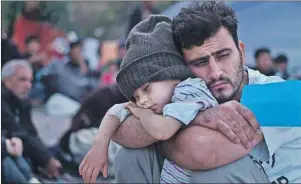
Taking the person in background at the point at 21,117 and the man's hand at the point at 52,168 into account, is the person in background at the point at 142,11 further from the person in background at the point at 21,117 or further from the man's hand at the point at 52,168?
the man's hand at the point at 52,168

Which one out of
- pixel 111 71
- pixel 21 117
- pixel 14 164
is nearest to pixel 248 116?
pixel 14 164

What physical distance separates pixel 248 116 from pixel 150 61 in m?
0.33

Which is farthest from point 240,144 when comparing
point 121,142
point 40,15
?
point 40,15

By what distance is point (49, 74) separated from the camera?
27.3 feet

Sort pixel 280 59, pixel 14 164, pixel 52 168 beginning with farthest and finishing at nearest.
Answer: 1. pixel 280 59
2. pixel 52 168
3. pixel 14 164

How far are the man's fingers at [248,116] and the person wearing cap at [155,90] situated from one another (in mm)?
79

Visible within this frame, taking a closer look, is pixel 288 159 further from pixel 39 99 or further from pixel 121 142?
pixel 39 99

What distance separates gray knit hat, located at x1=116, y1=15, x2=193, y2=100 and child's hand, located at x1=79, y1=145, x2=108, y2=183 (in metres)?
0.19

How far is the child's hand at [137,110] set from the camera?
1777 millimetres

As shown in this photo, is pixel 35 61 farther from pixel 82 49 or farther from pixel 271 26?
pixel 271 26

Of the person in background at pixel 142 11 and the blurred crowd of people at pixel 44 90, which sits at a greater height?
the person in background at pixel 142 11

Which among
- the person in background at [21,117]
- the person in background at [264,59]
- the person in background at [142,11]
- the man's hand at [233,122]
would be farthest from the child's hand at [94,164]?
the person in background at [142,11]

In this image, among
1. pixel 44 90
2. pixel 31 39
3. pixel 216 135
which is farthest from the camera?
pixel 31 39

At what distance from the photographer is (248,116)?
1.73 m
